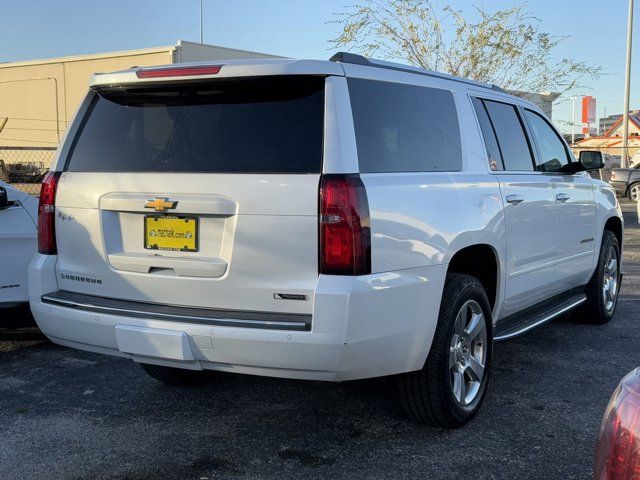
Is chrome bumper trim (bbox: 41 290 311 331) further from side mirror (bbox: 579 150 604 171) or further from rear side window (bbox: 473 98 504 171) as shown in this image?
side mirror (bbox: 579 150 604 171)

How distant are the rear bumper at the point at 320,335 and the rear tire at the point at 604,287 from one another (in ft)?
10.2

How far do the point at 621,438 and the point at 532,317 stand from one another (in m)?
3.25

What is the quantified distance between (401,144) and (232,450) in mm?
1814

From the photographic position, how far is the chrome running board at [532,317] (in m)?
4.43

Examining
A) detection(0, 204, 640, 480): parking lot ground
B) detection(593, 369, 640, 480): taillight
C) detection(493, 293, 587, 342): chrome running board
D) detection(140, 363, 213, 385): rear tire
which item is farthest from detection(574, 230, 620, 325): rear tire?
detection(593, 369, 640, 480): taillight

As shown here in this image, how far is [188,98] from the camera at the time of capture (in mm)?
3578

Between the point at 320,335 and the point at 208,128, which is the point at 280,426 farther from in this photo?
the point at 208,128

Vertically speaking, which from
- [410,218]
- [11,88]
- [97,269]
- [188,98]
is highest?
[11,88]

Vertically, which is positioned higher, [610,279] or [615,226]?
[615,226]

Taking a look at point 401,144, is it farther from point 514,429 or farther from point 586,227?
point 586,227

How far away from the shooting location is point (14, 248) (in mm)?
5246

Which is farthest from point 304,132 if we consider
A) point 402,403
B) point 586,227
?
point 586,227

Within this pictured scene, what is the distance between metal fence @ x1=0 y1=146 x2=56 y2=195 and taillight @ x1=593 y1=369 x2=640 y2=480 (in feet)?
36.1

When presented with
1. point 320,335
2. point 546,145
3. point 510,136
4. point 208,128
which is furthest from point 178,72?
point 546,145
